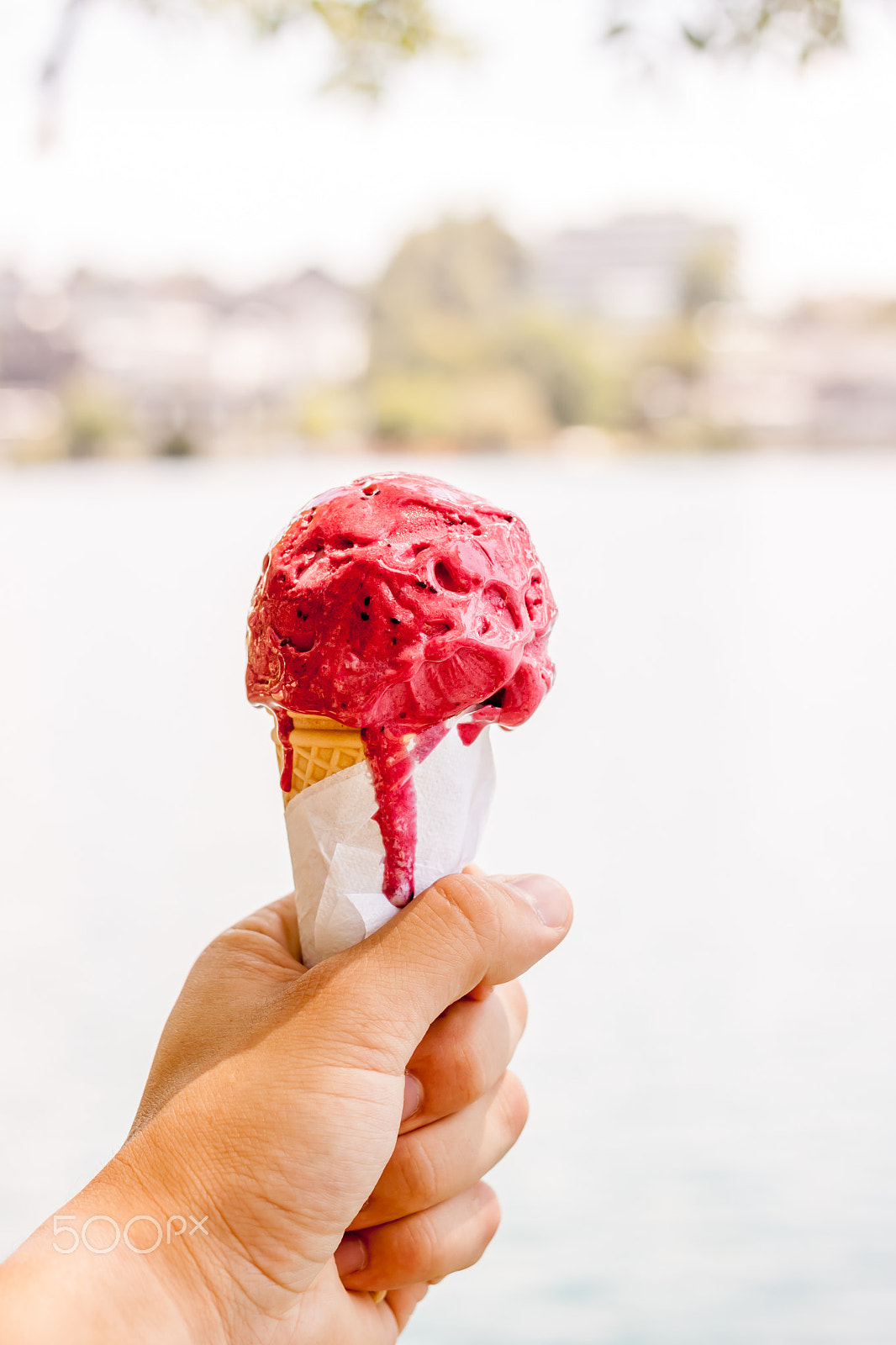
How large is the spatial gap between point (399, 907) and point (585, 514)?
6036mm

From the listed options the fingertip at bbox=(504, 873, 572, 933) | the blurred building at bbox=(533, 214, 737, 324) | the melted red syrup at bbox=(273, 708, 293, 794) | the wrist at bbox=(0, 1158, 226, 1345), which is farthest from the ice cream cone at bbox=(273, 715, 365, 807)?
the blurred building at bbox=(533, 214, 737, 324)

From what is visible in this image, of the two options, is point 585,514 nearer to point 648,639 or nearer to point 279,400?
point 279,400

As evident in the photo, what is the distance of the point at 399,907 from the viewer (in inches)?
28.5

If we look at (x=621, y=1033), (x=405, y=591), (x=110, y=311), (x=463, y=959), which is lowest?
(x=621, y=1033)

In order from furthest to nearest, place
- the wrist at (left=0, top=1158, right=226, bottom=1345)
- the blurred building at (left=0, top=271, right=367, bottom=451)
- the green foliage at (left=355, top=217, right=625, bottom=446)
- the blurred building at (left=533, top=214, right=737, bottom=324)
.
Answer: the blurred building at (left=0, top=271, right=367, bottom=451), the blurred building at (left=533, top=214, right=737, bottom=324), the green foliage at (left=355, top=217, right=625, bottom=446), the wrist at (left=0, top=1158, right=226, bottom=1345)

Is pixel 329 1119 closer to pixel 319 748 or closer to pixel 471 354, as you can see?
pixel 319 748

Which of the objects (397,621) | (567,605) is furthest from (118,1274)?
(567,605)

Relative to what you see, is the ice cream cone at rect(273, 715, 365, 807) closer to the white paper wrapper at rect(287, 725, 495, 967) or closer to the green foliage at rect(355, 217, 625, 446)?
the white paper wrapper at rect(287, 725, 495, 967)

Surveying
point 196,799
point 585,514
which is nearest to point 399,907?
point 196,799

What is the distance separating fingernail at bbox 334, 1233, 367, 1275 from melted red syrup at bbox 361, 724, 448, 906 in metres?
0.23

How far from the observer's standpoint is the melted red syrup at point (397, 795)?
2.28 ft

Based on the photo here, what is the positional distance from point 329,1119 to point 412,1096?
0.41 feet

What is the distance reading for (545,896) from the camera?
758mm

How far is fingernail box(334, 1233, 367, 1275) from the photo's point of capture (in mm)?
755
